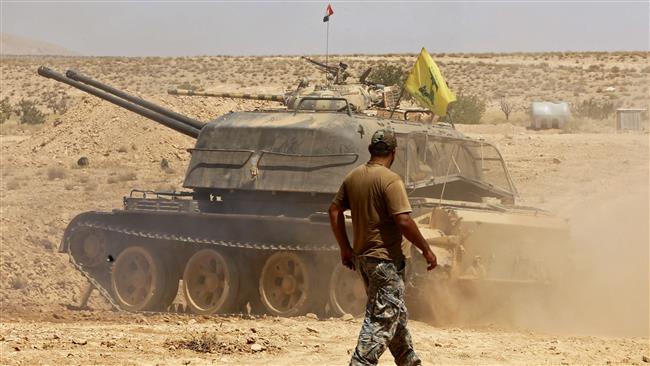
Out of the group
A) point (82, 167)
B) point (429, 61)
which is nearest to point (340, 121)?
point (429, 61)

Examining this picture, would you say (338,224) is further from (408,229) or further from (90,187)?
(90,187)

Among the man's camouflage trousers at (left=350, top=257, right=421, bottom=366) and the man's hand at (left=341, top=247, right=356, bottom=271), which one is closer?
the man's camouflage trousers at (left=350, top=257, right=421, bottom=366)

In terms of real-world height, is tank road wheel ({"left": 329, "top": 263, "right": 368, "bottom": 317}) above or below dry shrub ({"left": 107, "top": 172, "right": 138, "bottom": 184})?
below

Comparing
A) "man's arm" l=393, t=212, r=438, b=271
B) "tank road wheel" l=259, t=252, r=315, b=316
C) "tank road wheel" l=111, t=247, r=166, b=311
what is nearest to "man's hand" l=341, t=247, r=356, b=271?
"man's arm" l=393, t=212, r=438, b=271

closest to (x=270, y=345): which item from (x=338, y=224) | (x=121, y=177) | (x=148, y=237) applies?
(x=338, y=224)

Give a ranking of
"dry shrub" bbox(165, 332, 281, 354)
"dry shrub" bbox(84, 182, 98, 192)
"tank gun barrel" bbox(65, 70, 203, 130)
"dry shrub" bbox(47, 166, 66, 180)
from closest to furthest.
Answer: "dry shrub" bbox(165, 332, 281, 354) < "tank gun barrel" bbox(65, 70, 203, 130) < "dry shrub" bbox(84, 182, 98, 192) < "dry shrub" bbox(47, 166, 66, 180)

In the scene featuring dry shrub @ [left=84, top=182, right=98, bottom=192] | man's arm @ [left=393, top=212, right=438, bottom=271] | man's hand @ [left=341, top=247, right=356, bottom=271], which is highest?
dry shrub @ [left=84, top=182, right=98, bottom=192]

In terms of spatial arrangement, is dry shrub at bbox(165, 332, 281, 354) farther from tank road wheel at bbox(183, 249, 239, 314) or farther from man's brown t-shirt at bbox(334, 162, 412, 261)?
tank road wheel at bbox(183, 249, 239, 314)

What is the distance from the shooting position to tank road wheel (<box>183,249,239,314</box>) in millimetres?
15273

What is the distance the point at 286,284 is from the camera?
49.5 feet

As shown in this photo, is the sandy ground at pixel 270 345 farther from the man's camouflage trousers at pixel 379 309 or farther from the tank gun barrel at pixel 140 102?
the tank gun barrel at pixel 140 102

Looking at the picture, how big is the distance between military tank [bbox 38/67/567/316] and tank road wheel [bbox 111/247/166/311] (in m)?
0.02

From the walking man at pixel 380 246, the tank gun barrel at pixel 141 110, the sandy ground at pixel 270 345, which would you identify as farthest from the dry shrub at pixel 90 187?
the walking man at pixel 380 246

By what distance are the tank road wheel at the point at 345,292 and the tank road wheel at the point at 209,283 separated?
4.90ft
